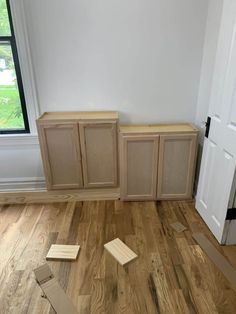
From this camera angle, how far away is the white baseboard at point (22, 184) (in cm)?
278

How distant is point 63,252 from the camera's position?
1867 mm

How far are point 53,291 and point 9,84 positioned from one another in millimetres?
2109

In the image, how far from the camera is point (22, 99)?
2512mm

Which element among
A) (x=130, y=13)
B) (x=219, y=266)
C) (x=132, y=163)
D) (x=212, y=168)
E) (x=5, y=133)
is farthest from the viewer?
(x=5, y=133)

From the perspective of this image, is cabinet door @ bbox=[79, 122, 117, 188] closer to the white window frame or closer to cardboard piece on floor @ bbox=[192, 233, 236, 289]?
the white window frame

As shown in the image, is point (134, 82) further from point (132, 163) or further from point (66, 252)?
point (66, 252)

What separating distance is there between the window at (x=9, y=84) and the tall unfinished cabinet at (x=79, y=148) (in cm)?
40

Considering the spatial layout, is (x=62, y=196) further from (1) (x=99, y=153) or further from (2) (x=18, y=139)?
(2) (x=18, y=139)

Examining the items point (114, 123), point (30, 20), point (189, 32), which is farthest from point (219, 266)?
point (30, 20)

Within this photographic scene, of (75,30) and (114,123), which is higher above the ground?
(75,30)

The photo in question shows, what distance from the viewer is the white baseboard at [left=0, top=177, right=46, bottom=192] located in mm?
2784

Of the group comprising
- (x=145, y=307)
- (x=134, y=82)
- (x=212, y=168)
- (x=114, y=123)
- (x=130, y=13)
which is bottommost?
(x=145, y=307)

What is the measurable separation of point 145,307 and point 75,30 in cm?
246

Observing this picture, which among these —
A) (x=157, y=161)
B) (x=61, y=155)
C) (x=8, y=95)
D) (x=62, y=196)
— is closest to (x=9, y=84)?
(x=8, y=95)
